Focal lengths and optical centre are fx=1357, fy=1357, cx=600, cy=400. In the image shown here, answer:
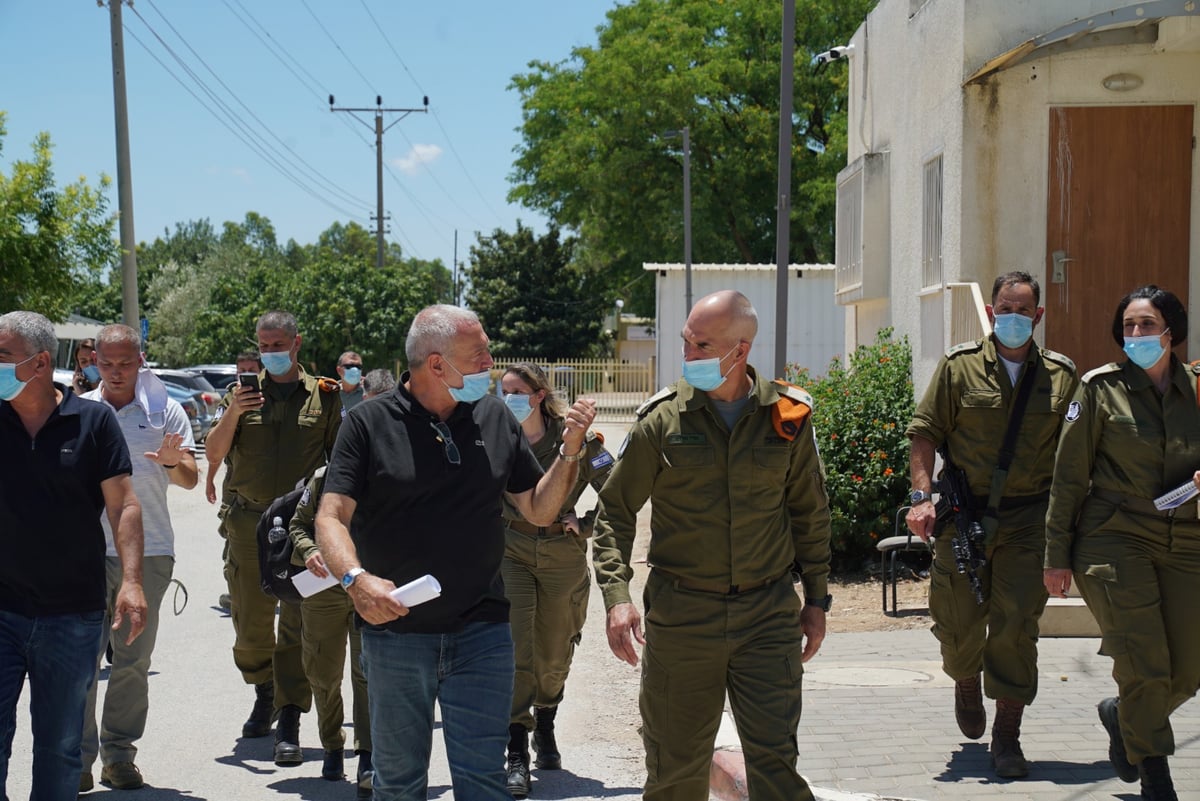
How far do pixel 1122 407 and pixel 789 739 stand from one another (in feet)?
7.05

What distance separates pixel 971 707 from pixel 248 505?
391 cm

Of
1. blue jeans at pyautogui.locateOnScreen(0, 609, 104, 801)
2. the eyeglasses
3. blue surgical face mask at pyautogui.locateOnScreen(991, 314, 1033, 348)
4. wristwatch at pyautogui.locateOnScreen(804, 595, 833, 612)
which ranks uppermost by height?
blue surgical face mask at pyautogui.locateOnScreen(991, 314, 1033, 348)

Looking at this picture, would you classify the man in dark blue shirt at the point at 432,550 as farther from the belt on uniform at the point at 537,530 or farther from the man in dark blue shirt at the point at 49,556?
the belt on uniform at the point at 537,530

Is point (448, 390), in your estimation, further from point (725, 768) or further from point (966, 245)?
point (966, 245)

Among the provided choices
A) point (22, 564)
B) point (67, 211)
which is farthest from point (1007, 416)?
point (67, 211)

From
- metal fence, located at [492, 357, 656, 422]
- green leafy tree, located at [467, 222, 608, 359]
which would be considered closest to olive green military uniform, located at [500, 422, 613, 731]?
metal fence, located at [492, 357, 656, 422]

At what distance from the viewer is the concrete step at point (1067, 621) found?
360 inches

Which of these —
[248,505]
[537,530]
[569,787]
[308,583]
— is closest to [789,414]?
[308,583]

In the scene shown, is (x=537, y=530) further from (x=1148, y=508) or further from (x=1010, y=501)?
(x=1148, y=508)

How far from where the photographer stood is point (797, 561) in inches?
200

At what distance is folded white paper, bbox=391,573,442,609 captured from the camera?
13.4ft

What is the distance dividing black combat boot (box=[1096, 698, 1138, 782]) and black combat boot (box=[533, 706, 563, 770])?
2637mm

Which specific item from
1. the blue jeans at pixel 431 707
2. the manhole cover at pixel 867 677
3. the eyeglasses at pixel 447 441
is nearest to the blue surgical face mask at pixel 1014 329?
the manhole cover at pixel 867 677

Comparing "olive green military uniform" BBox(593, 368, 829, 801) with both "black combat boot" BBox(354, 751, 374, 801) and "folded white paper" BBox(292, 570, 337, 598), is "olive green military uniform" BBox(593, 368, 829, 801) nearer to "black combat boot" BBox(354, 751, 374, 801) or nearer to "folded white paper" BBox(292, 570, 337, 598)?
"folded white paper" BBox(292, 570, 337, 598)
